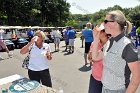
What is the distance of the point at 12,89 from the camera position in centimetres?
393

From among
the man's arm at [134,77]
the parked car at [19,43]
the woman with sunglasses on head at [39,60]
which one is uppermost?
the man's arm at [134,77]

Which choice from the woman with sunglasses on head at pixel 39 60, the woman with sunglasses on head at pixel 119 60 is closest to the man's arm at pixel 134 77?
the woman with sunglasses on head at pixel 119 60

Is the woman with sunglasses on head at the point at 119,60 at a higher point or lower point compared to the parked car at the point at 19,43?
higher

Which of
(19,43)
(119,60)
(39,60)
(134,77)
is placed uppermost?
(119,60)

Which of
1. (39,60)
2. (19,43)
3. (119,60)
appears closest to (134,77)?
(119,60)

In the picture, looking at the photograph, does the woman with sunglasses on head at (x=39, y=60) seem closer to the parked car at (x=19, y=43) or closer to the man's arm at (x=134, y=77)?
the man's arm at (x=134, y=77)

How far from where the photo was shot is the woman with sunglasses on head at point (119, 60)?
9.36 ft

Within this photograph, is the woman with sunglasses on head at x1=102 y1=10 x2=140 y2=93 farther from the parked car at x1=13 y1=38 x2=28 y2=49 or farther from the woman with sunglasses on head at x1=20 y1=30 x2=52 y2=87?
the parked car at x1=13 y1=38 x2=28 y2=49

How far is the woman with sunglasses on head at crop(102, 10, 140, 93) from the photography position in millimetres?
2854

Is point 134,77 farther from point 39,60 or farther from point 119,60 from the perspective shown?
point 39,60

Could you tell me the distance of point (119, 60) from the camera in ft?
9.69

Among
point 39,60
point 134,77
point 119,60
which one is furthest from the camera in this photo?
point 39,60

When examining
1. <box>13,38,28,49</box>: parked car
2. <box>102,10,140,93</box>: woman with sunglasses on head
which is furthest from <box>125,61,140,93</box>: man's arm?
<box>13,38,28,49</box>: parked car

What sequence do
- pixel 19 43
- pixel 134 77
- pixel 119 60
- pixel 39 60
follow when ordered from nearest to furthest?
pixel 134 77, pixel 119 60, pixel 39 60, pixel 19 43
